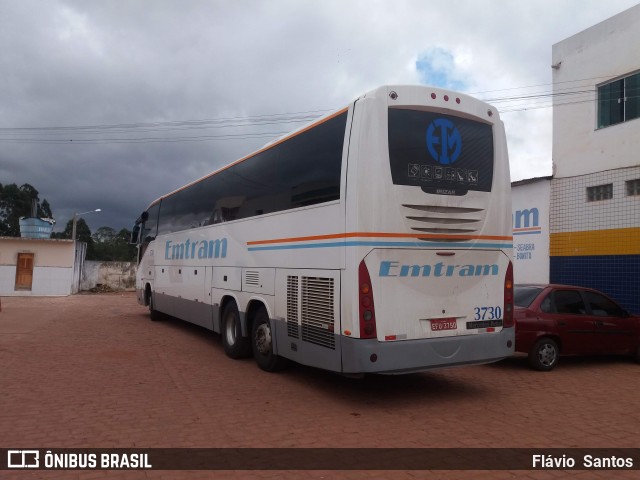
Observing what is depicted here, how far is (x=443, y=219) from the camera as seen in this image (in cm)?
663

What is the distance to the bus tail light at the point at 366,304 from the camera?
6082 mm

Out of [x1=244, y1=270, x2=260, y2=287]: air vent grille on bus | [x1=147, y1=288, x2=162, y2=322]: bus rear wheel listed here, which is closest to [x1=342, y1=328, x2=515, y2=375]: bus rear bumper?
[x1=244, y1=270, x2=260, y2=287]: air vent grille on bus

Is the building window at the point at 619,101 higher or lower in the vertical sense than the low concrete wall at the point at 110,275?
higher

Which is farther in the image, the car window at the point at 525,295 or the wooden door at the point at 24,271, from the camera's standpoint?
the wooden door at the point at 24,271

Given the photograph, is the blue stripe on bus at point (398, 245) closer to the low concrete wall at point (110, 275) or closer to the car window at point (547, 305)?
the car window at point (547, 305)

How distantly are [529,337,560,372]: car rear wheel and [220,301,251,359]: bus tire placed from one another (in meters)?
4.92

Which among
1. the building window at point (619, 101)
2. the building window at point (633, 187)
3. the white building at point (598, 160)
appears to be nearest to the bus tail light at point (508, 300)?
the white building at point (598, 160)

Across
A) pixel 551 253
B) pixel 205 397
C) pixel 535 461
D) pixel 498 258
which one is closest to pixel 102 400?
pixel 205 397

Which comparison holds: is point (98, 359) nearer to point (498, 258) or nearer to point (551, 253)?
Result: point (498, 258)

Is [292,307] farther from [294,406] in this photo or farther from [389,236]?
[389,236]

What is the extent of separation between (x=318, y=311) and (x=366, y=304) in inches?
35.1

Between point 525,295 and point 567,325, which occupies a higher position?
point 525,295

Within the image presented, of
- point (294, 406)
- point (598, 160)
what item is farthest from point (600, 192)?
point (294, 406)

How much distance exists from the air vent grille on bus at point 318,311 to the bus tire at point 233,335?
8.49 feet
